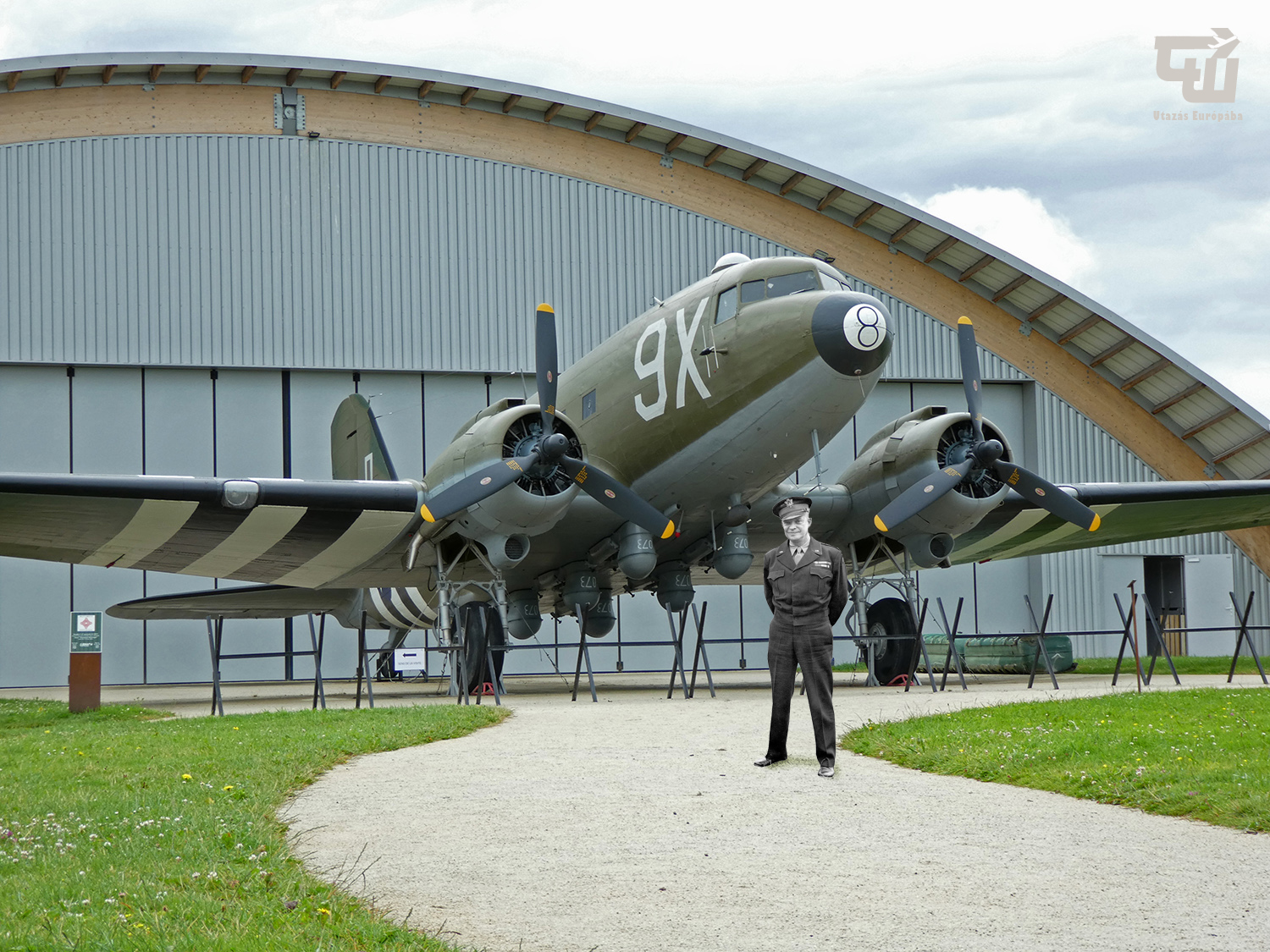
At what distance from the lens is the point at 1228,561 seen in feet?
120

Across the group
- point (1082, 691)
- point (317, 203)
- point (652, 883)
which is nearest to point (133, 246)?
point (317, 203)

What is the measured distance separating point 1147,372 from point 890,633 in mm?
18823

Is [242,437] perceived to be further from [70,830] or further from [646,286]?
[70,830]

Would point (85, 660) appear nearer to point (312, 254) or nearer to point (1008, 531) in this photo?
point (1008, 531)

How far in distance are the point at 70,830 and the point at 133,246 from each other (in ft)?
90.7

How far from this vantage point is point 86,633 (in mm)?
16875

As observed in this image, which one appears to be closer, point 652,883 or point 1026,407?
point 652,883

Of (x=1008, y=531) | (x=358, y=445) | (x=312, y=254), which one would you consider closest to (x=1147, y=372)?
(x=1008, y=531)

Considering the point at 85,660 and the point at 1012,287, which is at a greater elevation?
the point at 1012,287

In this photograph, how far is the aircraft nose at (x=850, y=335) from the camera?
15258mm

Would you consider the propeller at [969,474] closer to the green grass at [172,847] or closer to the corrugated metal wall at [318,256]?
the green grass at [172,847]

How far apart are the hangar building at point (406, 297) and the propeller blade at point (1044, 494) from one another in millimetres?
13509

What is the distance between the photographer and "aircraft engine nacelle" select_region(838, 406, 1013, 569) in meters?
18.1

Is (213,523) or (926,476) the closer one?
(213,523)
